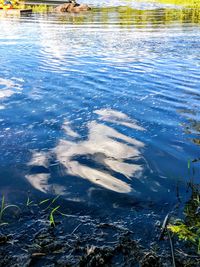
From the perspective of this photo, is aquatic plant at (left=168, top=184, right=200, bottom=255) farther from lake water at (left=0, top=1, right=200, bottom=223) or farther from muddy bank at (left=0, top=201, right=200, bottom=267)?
lake water at (left=0, top=1, right=200, bottom=223)

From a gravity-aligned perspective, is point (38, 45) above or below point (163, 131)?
above

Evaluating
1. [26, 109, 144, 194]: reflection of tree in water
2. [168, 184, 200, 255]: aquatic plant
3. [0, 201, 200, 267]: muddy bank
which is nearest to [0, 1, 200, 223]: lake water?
[26, 109, 144, 194]: reflection of tree in water

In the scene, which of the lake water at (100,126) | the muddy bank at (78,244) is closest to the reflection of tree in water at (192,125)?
the lake water at (100,126)

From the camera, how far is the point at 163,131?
36.9ft

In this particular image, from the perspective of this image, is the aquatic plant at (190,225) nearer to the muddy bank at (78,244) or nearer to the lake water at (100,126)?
the muddy bank at (78,244)

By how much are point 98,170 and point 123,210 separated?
70.4 inches

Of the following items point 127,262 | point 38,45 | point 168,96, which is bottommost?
point 127,262

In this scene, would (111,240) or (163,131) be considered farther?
(163,131)

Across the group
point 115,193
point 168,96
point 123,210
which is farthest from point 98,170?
point 168,96

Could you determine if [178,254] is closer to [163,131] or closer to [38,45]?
[163,131]

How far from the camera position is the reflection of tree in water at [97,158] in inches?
329

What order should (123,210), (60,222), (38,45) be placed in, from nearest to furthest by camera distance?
(60,222)
(123,210)
(38,45)

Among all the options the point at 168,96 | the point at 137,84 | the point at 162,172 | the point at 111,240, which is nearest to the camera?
the point at 111,240

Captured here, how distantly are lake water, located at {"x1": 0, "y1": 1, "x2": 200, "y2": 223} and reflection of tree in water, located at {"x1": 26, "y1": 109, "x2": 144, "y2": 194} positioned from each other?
0.02 metres
